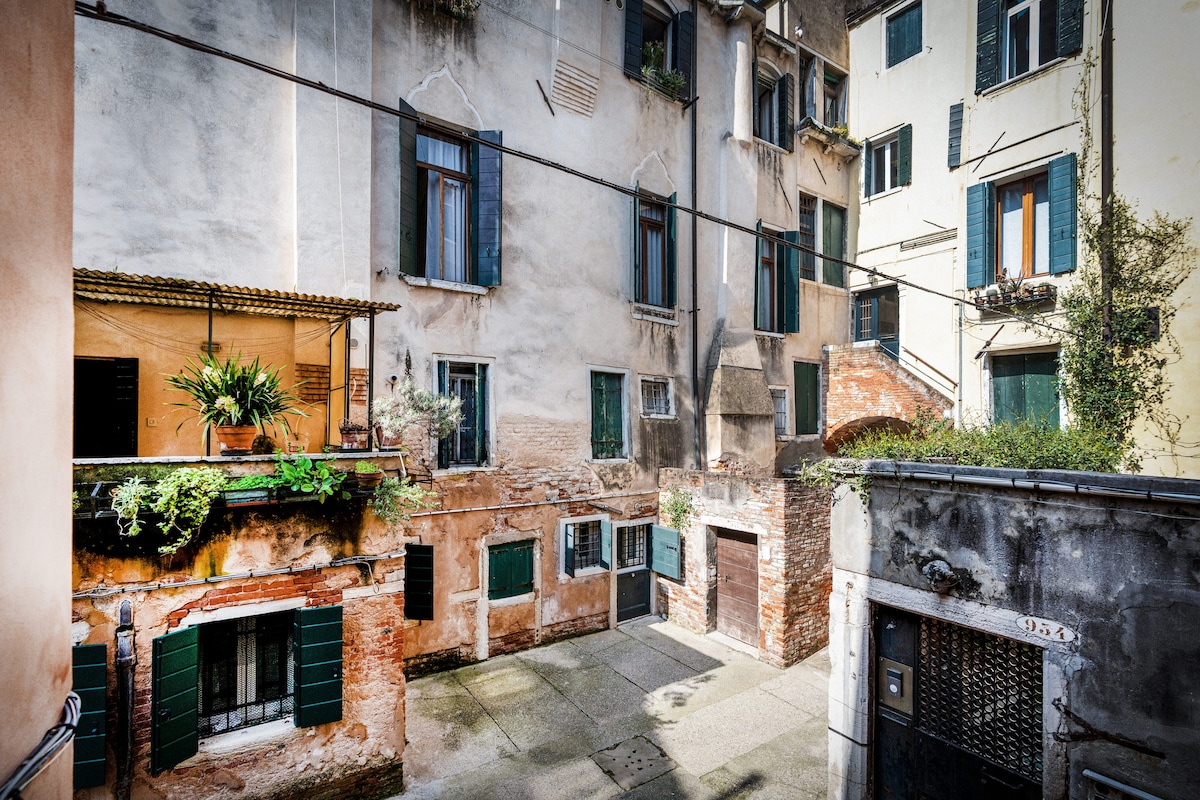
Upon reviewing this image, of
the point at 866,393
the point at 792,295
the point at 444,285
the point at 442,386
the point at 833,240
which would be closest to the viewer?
the point at 444,285

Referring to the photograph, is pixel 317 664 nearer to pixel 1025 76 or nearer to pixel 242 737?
pixel 242 737

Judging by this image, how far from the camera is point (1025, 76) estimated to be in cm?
1170

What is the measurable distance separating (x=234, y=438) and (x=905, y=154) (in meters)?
16.2

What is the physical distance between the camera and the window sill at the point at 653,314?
464 inches

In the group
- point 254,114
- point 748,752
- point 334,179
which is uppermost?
point 254,114

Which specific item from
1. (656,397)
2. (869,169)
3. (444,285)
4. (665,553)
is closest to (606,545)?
(665,553)

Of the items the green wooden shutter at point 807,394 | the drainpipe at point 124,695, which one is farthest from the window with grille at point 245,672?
the green wooden shutter at point 807,394

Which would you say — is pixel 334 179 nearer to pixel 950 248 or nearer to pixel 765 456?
pixel 765 456

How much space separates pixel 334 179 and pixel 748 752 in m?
9.97

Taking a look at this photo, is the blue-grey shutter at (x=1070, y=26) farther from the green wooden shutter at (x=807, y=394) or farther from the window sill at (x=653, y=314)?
the window sill at (x=653, y=314)

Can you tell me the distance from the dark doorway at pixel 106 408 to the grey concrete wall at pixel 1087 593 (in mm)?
9255

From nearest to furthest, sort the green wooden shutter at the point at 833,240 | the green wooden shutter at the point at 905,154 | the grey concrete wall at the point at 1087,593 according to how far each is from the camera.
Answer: the grey concrete wall at the point at 1087,593
the green wooden shutter at the point at 905,154
the green wooden shutter at the point at 833,240

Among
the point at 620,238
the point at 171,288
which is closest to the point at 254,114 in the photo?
the point at 171,288

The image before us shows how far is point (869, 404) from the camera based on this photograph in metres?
14.0
